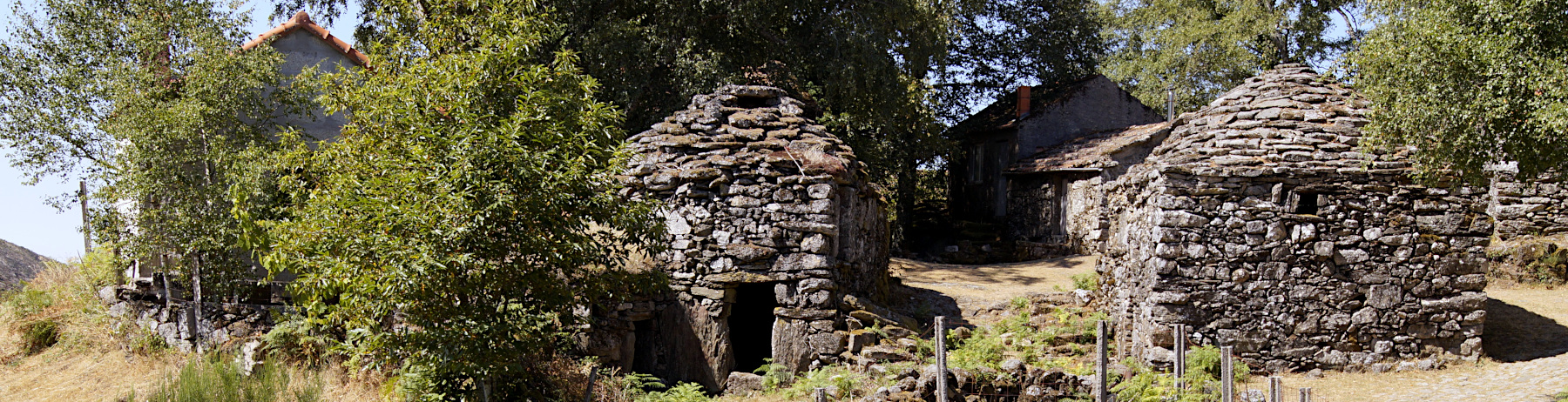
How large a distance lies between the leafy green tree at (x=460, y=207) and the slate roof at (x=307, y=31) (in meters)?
4.65

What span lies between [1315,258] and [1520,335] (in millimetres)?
3232

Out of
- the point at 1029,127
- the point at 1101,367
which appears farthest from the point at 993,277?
the point at 1101,367

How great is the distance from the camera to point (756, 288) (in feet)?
36.8

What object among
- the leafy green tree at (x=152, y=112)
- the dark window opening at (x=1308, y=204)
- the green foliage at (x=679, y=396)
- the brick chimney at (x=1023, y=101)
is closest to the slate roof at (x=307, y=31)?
the leafy green tree at (x=152, y=112)

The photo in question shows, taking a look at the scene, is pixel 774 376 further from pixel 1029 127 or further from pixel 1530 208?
pixel 1029 127

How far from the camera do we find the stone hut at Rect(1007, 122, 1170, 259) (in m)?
21.9

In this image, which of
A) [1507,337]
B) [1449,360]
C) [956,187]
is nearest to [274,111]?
[1449,360]

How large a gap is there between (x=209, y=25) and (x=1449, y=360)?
14026 mm

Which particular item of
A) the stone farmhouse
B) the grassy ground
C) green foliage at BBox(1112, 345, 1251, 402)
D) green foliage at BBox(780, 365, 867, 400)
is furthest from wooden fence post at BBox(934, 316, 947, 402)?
the stone farmhouse

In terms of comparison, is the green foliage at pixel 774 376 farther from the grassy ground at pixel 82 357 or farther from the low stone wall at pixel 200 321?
the low stone wall at pixel 200 321

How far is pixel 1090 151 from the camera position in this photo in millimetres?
23078

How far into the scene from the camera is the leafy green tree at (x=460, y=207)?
24.4 ft

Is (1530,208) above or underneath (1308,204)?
above

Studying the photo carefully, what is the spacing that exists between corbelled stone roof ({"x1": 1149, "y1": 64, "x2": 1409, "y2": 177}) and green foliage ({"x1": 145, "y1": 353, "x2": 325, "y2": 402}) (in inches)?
352
